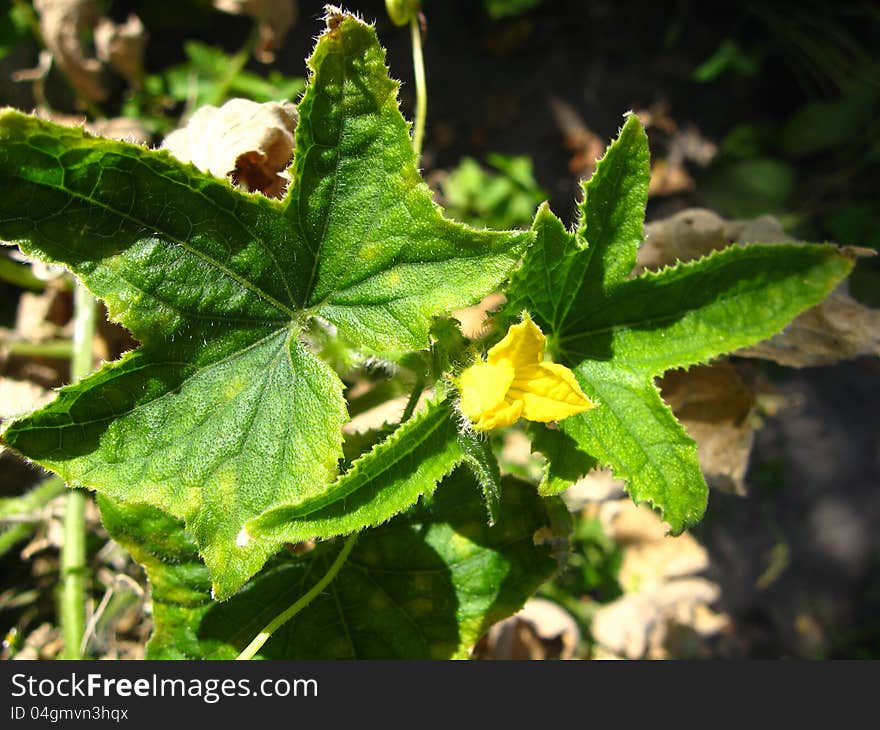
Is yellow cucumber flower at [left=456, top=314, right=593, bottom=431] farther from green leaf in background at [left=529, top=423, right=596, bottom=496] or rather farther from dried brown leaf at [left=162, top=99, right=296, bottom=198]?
dried brown leaf at [left=162, top=99, right=296, bottom=198]

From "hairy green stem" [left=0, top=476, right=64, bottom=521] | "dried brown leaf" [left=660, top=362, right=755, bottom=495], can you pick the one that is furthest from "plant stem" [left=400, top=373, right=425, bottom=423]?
"hairy green stem" [left=0, top=476, right=64, bottom=521]

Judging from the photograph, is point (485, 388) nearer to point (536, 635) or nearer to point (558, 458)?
point (558, 458)

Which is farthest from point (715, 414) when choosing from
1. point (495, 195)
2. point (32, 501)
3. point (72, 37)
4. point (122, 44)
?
point (72, 37)

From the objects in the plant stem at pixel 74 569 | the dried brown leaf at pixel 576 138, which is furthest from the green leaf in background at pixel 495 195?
the plant stem at pixel 74 569

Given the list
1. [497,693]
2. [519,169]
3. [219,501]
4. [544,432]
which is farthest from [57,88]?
[497,693]

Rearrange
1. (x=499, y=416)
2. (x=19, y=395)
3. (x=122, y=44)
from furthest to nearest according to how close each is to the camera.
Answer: (x=122, y=44)
(x=19, y=395)
(x=499, y=416)

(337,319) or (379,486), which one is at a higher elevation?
(337,319)
